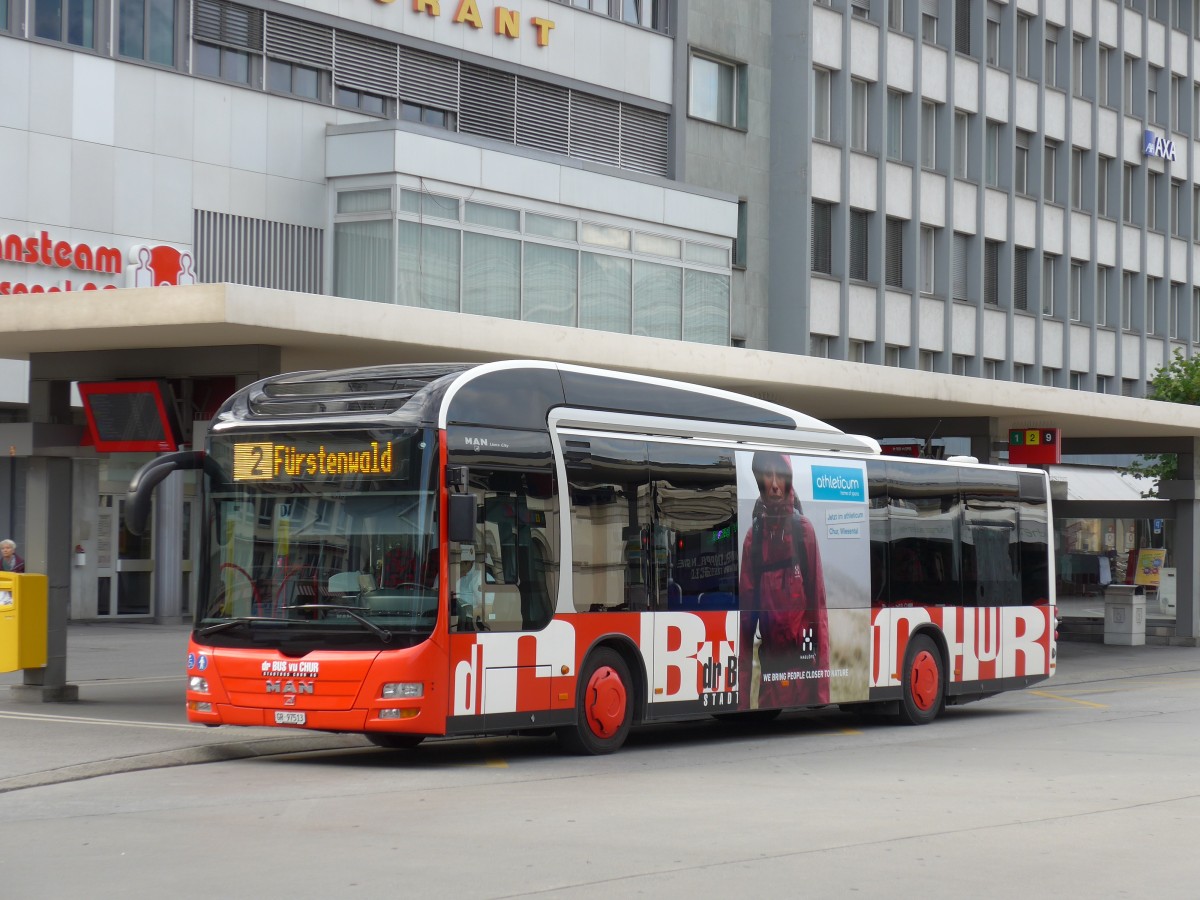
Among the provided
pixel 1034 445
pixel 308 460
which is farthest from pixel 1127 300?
pixel 308 460

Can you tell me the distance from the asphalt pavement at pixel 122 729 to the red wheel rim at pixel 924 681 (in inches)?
227

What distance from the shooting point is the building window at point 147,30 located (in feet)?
98.9

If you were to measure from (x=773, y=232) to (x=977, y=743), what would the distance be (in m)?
30.3

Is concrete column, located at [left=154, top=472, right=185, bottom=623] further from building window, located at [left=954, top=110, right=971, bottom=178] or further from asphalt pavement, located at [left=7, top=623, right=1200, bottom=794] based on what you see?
building window, located at [left=954, top=110, right=971, bottom=178]

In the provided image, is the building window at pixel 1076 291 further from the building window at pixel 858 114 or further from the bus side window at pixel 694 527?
the bus side window at pixel 694 527

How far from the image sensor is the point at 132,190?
3014 cm

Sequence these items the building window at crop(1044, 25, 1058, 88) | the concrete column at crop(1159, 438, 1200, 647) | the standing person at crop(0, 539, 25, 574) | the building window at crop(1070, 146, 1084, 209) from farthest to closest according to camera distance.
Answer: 1. the building window at crop(1070, 146, 1084, 209)
2. the building window at crop(1044, 25, 1058, 88)
3. the concrete column at crop(1159, 438, 1200, 647)
4. the standing person at crop(0, 539, 25, 574)

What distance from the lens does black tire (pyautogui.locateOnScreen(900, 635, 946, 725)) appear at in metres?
18.5

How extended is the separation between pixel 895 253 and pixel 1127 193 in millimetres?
13128

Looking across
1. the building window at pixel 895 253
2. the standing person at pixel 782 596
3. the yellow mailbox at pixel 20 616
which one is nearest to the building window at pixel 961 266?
the building window at pixel 895 253

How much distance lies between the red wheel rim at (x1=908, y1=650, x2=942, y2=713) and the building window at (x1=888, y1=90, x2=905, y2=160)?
32214 millimetres

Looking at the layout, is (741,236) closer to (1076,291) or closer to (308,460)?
(1076,291)

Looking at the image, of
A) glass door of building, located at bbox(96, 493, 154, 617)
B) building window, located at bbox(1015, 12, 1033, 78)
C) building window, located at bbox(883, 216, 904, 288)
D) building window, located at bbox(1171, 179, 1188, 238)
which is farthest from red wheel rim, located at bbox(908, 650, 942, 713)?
building window, located at bbox(1171, 179, 1188, 238)

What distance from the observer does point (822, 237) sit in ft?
154
